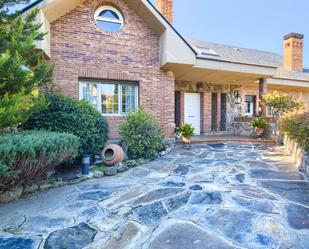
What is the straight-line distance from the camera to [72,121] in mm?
5754

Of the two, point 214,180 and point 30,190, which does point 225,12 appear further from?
point 30,190

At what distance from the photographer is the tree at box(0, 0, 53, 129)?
3670 mm

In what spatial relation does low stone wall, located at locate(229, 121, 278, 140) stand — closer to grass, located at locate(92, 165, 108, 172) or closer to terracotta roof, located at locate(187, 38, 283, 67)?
terracotta roof, located at locate(187, 38, 283, 67)

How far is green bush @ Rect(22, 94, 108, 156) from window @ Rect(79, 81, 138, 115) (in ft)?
6.03

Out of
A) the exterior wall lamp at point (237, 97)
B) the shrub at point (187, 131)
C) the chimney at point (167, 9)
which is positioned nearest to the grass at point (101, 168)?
the shrub at point (187, 131)

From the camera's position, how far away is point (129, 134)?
6.77 m

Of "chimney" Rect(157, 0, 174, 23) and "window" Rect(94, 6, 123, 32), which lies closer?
"window" Rect(94, 6, 123, 32)

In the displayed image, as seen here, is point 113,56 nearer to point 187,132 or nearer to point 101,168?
point 187,132

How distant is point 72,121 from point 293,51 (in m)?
15.9

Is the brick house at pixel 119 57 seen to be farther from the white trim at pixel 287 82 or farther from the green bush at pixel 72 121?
the white trim at pixel 287 82

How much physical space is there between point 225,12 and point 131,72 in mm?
13710

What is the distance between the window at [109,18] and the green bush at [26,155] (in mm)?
5272

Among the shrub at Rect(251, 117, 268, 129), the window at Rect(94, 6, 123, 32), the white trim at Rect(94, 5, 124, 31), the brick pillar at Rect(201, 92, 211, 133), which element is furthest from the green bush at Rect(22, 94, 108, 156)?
the shrub at Rect(251, 117, 268, 129)

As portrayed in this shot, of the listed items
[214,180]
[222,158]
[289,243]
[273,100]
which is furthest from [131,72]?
[289,243]
